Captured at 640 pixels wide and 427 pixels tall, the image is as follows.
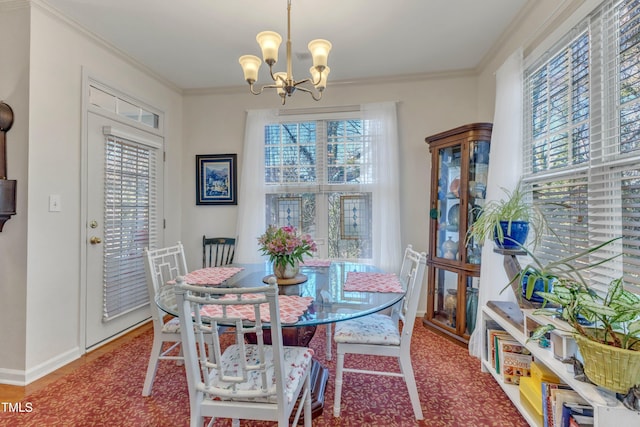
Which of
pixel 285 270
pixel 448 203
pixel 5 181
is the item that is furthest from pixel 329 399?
pixel 5 181

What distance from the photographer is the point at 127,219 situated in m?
2.86

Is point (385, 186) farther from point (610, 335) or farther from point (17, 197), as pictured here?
point (17, 197)

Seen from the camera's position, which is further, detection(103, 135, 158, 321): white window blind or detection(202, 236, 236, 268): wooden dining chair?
detection(202, 236, 236, 268): wooden dining chair

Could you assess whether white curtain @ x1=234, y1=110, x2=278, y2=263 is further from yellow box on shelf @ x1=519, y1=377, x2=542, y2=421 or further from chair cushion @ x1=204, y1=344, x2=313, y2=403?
yellow box on shelf @ x1=519, y1=377, x2=542, y2=421

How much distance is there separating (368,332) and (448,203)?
5.14 feet

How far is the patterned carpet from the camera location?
168 cm

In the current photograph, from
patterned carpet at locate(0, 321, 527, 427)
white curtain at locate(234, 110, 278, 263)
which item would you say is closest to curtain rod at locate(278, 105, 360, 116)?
white curtain at locate(234, 110, 278, 263)

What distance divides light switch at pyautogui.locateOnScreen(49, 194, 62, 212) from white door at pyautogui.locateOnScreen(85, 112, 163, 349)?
9.6 inches

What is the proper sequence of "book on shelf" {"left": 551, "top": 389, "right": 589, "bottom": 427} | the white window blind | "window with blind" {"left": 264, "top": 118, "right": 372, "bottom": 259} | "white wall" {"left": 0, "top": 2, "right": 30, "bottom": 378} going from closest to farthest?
"book on shelf" {"left": 551, "top": 389, "right": 589, "bottom": 427}
"white wall" {"left": 0, "top": 2, "right": 30, "bottom": 378}
the white window blind
"window with blind" {"left": 264, "top": 118, "right": 372, "bottom": 259}

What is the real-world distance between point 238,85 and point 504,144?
2770mm

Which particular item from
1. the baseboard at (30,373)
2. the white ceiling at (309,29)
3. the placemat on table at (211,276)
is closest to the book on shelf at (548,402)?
the placemat on table at (211,276)

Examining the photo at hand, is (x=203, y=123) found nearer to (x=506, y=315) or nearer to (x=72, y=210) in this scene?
(x=72, y=210)

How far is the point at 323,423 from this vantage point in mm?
1653

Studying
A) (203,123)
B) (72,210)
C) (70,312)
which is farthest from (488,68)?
(70,312)
